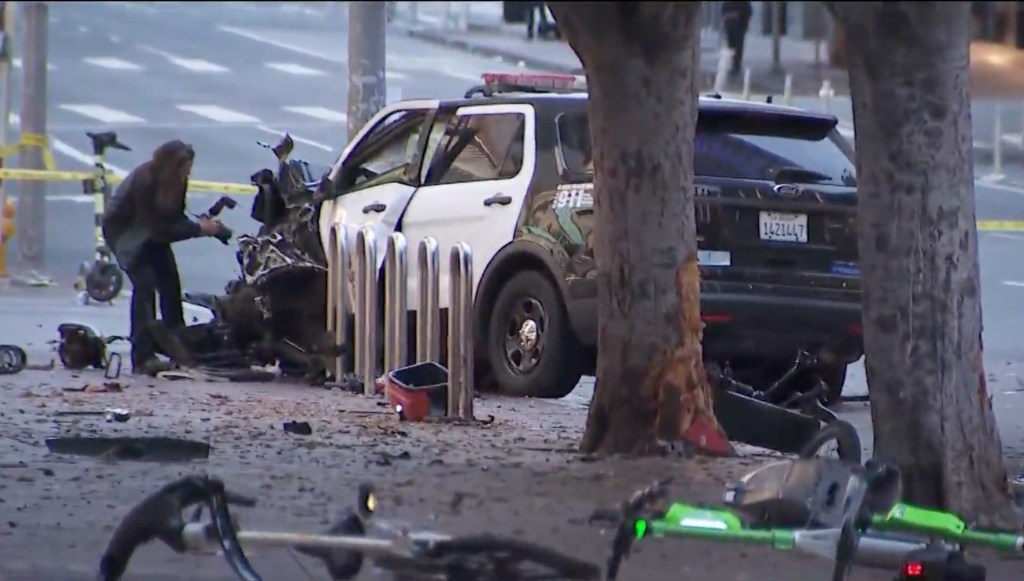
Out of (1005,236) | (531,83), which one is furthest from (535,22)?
(531,83)

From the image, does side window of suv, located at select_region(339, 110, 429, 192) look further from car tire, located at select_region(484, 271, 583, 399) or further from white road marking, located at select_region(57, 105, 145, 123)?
white road marking, located at select_region(57, 105, 145, 123)

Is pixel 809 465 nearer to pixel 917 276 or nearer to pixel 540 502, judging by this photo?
pixel 917 276

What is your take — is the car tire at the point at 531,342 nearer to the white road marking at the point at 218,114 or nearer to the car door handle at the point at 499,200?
the car door handle at the point at 499,200

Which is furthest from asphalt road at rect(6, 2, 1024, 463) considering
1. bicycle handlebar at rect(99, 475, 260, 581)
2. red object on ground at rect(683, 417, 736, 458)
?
bicycle handlebar at rect(99, 475, 260, 581)

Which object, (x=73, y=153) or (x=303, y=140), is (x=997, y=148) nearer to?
(x=303, y=140)

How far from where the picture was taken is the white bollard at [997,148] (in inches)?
1022

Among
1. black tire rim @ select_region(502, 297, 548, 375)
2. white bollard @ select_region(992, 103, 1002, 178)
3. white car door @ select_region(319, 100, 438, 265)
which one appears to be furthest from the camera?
white bollard @ select_region(992, 103, 1002, 178)

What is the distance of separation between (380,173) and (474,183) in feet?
3.62

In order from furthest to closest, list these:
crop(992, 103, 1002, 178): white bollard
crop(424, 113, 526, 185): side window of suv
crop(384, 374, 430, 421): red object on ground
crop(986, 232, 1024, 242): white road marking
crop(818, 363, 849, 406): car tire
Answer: crop(992, 103, 1002, 178): white bollard
crop(986, 232, 1024, 242): white road marking
crop(818, 363, 849, 406): car tire
crop(424, 113, 526, 185): side window of suv
crop(384, 374, 430, 421): red object on ground

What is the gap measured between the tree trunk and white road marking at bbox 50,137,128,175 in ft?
61.4

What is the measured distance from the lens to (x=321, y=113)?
111 ft

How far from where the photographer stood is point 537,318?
1191 cm

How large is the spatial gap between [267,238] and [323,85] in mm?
24791

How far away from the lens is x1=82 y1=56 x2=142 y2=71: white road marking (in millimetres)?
40094
